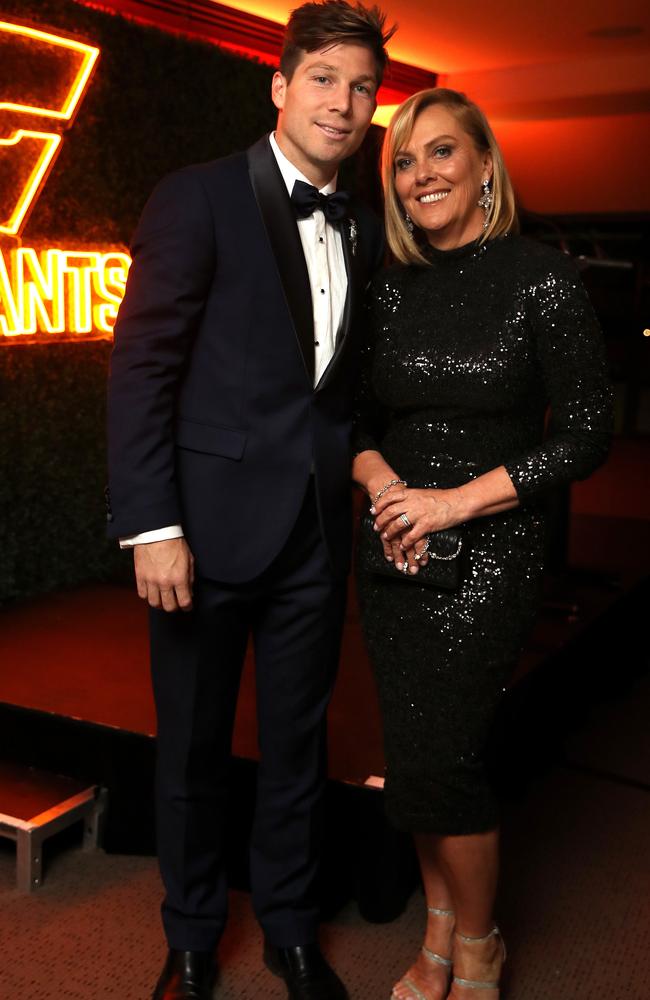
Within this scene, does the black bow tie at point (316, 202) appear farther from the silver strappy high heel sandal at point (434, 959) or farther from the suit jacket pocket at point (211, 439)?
the silver strappy high heel sandal at point (434, 959)

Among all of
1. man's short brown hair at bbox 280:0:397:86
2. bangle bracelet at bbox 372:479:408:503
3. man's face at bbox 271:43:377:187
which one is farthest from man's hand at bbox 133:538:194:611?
man's short brown hair at bbox 280:0:397:86

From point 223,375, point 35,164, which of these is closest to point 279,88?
point 223,375

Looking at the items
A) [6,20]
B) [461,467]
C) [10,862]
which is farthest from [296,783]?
[6,20]

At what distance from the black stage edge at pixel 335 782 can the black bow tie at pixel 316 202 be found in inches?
50.0

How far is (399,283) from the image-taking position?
200 centimetres

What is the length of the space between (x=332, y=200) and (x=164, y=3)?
349 centimetres

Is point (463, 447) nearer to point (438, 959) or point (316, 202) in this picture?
Answer: point (316, 202)

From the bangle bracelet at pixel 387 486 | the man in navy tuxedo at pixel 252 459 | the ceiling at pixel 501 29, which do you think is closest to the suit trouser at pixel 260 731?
the man in navy tuxedo at pixel 252 459

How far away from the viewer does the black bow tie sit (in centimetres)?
190

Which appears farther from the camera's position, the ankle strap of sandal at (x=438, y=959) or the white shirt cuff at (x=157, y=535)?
the ankle strap of sandal at (x=438, y=959)

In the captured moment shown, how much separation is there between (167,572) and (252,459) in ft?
0.82

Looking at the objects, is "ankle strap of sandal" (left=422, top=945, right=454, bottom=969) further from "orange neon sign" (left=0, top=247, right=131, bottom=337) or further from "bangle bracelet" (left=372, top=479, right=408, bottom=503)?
"orange neon sign" (left=0, top=247, right=131, bottom=337)

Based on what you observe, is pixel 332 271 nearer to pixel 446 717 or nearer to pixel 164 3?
pixel 446 717

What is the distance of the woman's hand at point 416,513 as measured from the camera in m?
1.86
